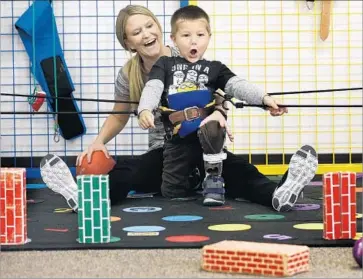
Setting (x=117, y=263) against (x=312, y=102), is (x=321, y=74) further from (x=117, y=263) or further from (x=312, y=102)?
(x=117, y=263)

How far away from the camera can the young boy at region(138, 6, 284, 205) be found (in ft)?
7.73

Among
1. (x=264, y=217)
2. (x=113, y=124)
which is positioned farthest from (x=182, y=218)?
(x=113, y=124)

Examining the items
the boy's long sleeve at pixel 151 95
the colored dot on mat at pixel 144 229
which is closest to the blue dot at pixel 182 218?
the colored dot on mat at pixel 144 229

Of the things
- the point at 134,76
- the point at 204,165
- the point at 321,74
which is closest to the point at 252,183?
the point at 204,165

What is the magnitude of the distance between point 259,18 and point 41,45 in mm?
940

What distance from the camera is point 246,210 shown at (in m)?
2.25

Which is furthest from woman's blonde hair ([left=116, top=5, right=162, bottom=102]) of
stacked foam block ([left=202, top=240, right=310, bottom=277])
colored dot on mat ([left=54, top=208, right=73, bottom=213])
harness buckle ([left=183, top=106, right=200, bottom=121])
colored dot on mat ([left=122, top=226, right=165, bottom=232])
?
stacked foam block ([left=202, top=240, right=310, bottom=277])

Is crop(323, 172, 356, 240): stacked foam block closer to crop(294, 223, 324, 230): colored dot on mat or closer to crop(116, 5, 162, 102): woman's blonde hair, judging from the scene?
crop(294, 223, 324, 230): colored dot on mat

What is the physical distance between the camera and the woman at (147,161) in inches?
86.6

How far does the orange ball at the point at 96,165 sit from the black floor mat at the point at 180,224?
125 millimetres

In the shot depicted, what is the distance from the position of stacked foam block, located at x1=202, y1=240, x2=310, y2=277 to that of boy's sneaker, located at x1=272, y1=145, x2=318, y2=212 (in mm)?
673

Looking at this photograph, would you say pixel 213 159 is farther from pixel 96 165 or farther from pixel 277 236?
pixel 277 236

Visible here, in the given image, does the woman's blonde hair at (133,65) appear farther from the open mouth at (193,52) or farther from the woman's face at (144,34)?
the open mouth at (193,52)

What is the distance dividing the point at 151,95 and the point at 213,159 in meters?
0.27
